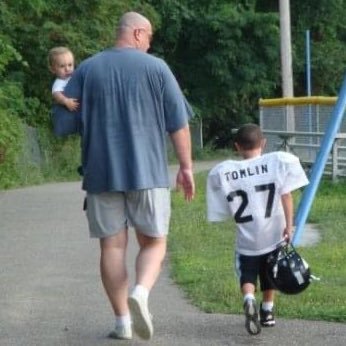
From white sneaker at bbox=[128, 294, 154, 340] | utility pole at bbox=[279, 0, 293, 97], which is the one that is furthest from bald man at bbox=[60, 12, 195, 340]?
utility pole at bbox=[279, 0, 293, 97]

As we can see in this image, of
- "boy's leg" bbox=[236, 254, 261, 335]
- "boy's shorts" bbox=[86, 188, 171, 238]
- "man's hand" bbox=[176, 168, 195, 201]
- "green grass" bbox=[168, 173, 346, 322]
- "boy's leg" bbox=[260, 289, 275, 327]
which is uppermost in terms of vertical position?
"man's hand" bbox=[176, 168, 195, 201]

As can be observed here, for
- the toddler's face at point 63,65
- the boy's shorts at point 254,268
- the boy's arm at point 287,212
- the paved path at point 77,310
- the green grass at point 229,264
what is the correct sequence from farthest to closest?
the green grass at point 229,264 < the toddler's face at point 63,65 < the boy's shorts at point 254,268 < the boy's arm at point 287,212 < the paved path at point 77,310

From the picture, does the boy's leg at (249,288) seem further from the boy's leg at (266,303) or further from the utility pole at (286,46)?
the utility pole at (286,46)

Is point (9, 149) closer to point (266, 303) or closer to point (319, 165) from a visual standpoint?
point (319, 165)

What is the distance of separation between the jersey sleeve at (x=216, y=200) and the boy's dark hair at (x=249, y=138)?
0.23m

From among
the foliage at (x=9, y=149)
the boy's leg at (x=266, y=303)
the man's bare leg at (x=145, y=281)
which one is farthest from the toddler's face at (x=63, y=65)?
the foliage at (x=9, y=149)

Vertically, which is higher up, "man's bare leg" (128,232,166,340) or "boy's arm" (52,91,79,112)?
"boy's arm" (52,91,79,112)

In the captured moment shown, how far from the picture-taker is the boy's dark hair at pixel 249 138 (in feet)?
22.9

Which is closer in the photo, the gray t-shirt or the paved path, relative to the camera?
the gray t-shirt

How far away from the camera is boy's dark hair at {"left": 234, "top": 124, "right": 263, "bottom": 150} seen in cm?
696

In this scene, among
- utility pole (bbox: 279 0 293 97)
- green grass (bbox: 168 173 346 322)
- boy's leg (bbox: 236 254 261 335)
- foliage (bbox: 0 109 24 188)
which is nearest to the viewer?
boy's leg (bbox: 236 254 261 335)

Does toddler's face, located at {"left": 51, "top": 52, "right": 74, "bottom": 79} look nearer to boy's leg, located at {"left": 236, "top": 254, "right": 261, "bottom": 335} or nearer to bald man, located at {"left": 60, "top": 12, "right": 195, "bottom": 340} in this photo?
bald man, located at {"left": 60, "top": 12, "right": 195, "bottom": 340}

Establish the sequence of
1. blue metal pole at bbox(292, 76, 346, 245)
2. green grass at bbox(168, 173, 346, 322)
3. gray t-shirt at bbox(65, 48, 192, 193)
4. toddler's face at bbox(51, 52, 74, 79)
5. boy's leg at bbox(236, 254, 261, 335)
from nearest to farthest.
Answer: gray t-shirt at bbox(65, 48, 192, 193)
boy's leg at bbox(236, 254, 261, 335)
toddler's face at bbox(51, 52, 74, 79)
green grass at bbox(168, 173, 346, 322)
blue metal pole at bbox(292, 76, 346, 245)

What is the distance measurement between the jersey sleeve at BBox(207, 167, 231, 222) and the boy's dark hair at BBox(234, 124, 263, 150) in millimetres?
225
